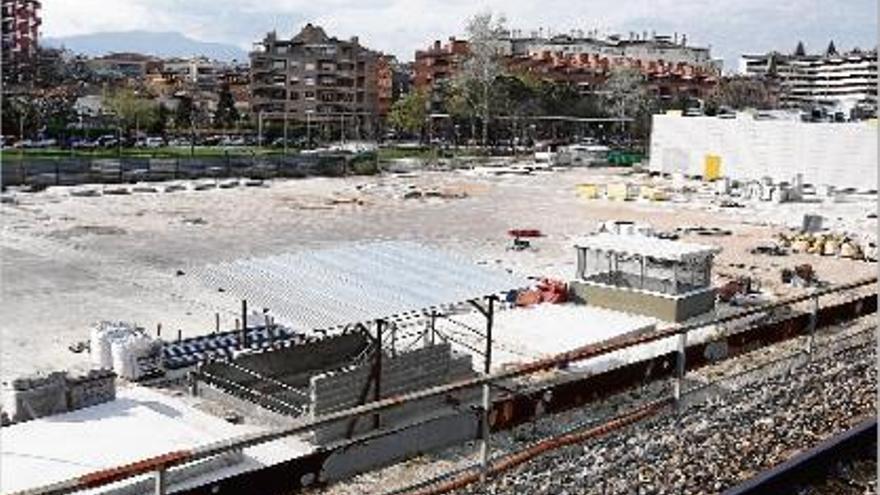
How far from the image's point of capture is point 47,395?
40.7 feet

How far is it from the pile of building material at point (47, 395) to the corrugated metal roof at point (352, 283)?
7.05 feet

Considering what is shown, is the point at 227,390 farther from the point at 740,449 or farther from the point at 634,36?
the point at 634,36

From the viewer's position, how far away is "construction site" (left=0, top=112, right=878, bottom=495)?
8.88 meters

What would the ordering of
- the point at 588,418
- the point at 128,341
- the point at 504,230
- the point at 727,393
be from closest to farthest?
the point at 727,393 → the point at 588,418 → the point at 128,341 → the point at 504,230

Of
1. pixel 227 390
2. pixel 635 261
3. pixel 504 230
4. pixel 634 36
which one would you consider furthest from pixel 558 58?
pixel 227 390

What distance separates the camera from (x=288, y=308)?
1320 centimetres

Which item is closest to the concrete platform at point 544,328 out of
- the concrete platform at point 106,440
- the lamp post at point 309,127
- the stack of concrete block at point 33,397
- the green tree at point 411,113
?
the concrete platform at point 106,440

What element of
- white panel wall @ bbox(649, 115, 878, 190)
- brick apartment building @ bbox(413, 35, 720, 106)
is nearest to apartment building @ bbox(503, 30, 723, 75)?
brick apartment building @ bbox(413, 35, 720, 106)

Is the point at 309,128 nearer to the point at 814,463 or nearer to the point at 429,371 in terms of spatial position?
the point at 429,371

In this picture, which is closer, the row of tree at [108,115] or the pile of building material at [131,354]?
the pile of building material at [131,354]

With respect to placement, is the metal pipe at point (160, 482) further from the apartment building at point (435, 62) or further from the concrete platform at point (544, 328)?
the apartment building at point (435, 62)

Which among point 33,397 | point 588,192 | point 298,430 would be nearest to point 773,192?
point 588,192

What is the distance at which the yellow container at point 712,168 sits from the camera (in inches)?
2611

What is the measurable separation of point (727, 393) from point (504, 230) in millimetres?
25465
